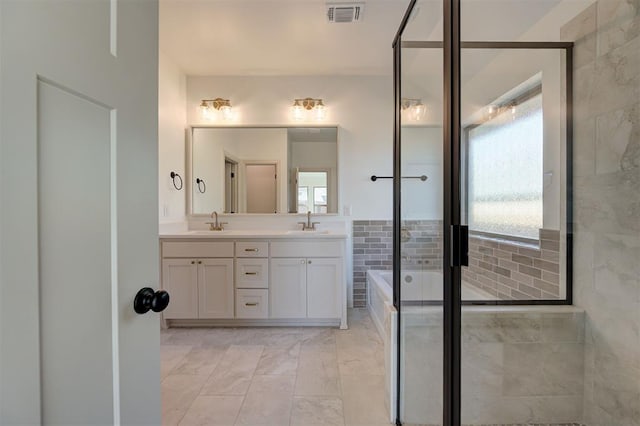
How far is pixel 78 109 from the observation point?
57 cm

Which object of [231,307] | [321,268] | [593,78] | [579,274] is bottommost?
[231,307]

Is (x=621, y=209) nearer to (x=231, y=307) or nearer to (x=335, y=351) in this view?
(x=335, y=351)

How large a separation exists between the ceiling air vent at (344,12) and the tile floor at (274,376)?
8.03 ft

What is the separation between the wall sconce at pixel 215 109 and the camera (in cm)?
312

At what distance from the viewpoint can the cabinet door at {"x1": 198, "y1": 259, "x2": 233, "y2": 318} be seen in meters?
2.69

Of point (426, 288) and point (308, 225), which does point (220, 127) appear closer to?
point (308, 225)

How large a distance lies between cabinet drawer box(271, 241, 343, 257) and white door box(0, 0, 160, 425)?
187 centimetres

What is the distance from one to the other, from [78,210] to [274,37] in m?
2.36

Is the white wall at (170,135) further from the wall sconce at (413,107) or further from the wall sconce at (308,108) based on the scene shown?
the wall sconce at (413,107)

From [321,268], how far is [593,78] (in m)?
2.14

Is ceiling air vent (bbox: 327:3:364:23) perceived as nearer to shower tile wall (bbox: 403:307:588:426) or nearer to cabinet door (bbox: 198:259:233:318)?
shower tile wall (bbox: 403:307:588:426)

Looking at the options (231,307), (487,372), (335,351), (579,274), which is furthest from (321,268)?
(579,274)

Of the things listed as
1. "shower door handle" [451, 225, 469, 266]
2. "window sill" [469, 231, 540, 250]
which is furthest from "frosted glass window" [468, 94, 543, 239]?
"shower door handle" [451, 225, 469, 266]

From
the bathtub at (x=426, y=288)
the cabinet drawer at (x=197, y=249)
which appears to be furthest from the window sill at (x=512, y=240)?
the cabinet drawer at (x=197, y=249)
